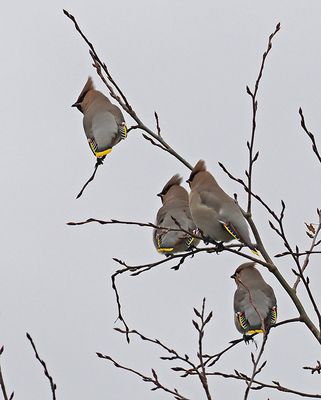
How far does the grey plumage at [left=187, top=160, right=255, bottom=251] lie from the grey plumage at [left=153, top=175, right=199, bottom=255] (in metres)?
0.90

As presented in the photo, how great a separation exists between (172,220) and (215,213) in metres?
1.96

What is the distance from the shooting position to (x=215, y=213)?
19.6 ft

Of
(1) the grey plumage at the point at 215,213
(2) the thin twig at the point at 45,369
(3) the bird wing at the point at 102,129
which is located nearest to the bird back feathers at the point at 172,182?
(3) the bird wing at the point at 102,129

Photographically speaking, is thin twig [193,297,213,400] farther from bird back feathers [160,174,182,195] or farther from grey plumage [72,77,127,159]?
bird back feathers [160,174,182,195]

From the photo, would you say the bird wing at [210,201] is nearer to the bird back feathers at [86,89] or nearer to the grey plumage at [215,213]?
the grey plumage at [215,213]

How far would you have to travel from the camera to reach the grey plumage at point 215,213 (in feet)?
19.3

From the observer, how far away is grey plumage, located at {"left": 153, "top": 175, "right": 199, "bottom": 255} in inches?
299

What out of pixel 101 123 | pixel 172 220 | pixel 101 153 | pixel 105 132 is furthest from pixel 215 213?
pixel 172 220

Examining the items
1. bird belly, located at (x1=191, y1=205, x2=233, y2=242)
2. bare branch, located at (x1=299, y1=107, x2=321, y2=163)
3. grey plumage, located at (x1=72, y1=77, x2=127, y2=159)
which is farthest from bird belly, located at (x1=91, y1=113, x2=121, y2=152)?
bare branch, located at (x1=299, y1=107, x2=321, y2=163)

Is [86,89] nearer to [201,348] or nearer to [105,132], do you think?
[105,132]

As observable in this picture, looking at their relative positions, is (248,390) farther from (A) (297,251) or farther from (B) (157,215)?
(B) (157,215)

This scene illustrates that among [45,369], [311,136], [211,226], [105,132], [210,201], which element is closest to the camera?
[45,369]

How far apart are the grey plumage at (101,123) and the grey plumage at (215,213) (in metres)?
1.03

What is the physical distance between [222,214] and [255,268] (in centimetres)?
262
